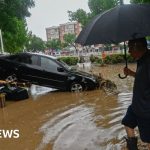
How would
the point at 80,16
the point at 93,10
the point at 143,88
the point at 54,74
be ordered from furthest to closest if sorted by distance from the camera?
the point at 80,16
the point at 93,10
the point at 54,74
the point at 143,88

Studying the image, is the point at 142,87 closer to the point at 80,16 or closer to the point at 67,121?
the point at 67,121

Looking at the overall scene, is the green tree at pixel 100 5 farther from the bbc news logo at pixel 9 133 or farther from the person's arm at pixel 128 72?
the person's arm at pixel 128 72

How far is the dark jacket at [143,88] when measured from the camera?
14.2 feet

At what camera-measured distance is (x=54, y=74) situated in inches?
586

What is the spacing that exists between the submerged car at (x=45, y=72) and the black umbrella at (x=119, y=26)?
987 centimetres

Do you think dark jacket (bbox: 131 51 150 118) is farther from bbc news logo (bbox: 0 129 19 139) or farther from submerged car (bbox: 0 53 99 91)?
submerged car (bbox: 0 53 99 91)

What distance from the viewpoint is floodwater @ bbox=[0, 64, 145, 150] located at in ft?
23.0

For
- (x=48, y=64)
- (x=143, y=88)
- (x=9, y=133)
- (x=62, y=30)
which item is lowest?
(x=9, y=133)

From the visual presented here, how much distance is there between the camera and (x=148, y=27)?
4426 millimetres

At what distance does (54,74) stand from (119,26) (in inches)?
414

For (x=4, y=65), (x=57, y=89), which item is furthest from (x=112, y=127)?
(x=4, y=65)

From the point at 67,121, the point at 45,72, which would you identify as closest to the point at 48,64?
the point at 45,72

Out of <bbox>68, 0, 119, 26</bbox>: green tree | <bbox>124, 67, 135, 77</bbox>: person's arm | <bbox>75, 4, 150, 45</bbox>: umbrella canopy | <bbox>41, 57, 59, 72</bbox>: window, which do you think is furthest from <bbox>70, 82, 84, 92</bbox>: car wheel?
<bbox>68, 0, 119, 26</bbox>: green tree

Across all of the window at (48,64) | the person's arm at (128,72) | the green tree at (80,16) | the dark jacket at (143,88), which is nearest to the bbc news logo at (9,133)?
the person's arm at (128,72)
